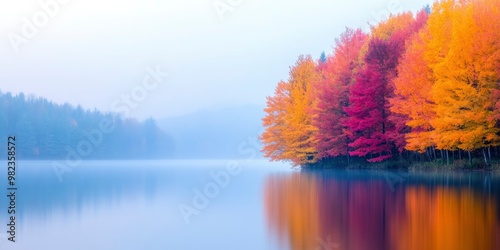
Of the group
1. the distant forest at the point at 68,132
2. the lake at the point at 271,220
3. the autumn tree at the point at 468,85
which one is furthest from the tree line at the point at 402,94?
the distant forest at the point at 68,132

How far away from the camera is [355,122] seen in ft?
137

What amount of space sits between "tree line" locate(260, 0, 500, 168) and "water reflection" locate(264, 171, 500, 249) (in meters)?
11.5

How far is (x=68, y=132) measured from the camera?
435 feet

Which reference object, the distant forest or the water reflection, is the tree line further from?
the distant forest

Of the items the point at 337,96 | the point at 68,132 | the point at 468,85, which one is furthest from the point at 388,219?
the point at 68,132

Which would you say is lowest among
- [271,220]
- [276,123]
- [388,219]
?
[271,220]

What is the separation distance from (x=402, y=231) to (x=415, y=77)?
26.1 metres

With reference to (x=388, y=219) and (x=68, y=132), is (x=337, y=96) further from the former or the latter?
(x=68, y=132)

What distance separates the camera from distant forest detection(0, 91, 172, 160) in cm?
12400

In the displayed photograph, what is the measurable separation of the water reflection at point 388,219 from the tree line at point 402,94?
37.8ft

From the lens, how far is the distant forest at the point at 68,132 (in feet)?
407

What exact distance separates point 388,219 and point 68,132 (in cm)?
12820

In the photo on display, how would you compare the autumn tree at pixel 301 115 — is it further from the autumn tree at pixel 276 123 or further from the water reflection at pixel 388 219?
the water reflection at pixel 388 219

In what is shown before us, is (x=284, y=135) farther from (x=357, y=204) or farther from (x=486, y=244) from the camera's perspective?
(x=486, y=244)
